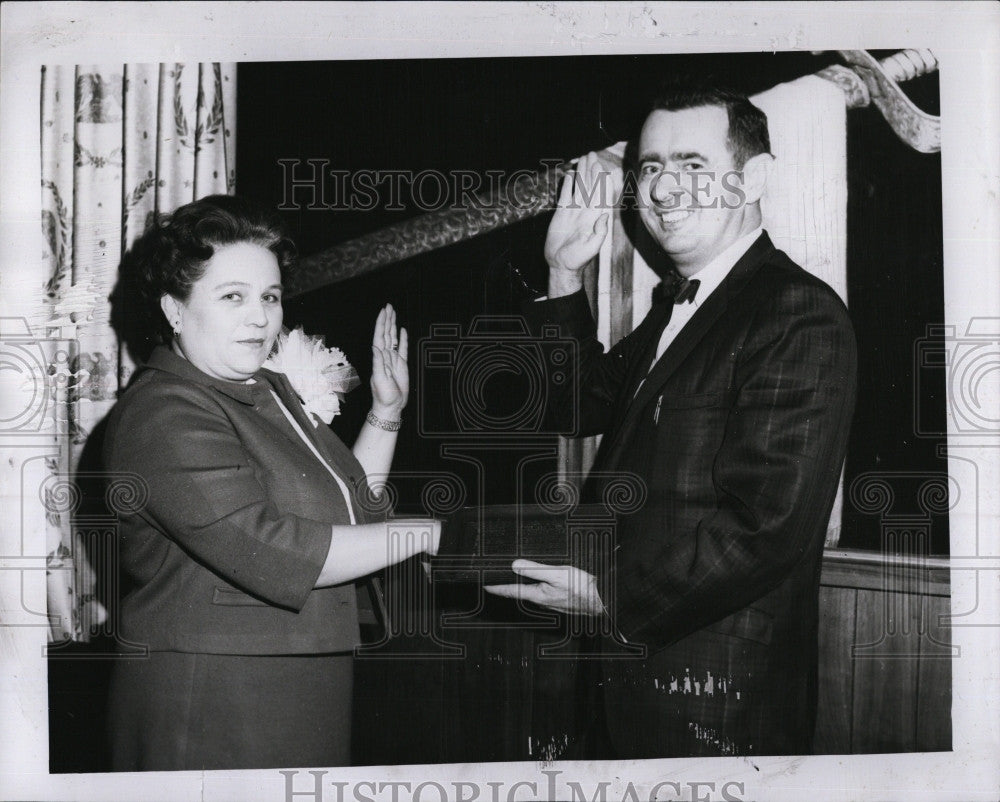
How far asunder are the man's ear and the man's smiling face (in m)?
0.03

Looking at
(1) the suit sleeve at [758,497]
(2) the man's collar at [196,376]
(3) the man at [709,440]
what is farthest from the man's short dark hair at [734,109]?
(2) the man's collar at [196,376]

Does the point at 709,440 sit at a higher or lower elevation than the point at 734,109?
lower

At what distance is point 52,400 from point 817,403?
2.03 meters

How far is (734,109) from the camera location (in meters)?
2.26

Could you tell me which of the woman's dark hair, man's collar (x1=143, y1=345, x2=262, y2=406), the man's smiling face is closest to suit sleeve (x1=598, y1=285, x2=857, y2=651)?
the man's smiling face

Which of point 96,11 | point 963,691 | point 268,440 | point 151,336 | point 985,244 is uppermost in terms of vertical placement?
point 96,11

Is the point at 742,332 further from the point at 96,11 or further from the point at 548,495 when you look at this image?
the point at 96,11

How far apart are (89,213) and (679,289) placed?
1589 mm

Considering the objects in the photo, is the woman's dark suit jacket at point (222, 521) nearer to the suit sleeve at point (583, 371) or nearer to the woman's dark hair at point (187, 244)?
the woman's dark hair at point (187, 244)

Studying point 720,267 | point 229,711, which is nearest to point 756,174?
point 720,267

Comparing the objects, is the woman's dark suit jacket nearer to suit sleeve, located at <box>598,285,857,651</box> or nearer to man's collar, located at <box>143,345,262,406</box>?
man's collar, located at <box>143,345,262,406</box>

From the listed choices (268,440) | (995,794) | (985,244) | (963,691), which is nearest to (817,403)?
(985,244)

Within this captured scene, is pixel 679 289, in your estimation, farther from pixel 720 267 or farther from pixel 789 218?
pixel 789 218

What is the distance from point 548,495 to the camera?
2256mm
